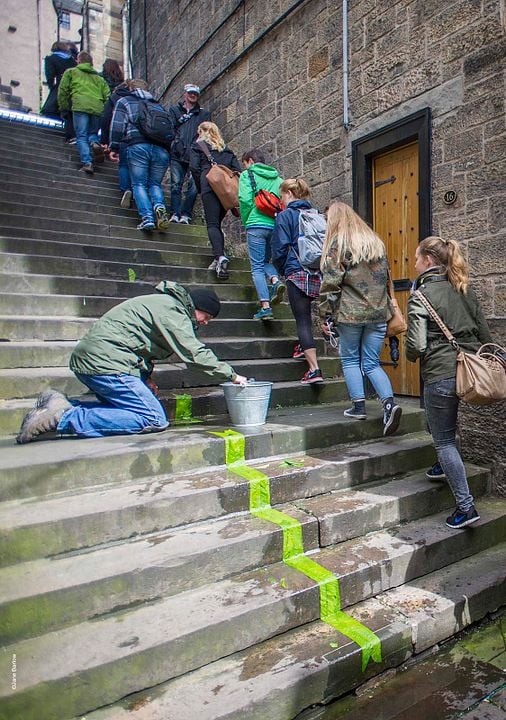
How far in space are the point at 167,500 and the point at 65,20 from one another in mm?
23643

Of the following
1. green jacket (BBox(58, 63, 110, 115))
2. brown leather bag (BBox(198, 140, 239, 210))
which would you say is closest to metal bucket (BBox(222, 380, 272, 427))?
brown leather bag (BBox(198, 140, 239, 210))

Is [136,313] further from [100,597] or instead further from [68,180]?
[68,180]

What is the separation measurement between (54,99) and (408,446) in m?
11.0

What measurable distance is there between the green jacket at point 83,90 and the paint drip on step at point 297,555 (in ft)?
23.2

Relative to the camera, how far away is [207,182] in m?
6.25

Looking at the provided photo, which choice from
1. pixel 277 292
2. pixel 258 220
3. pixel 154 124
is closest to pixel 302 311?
pixel 277 292

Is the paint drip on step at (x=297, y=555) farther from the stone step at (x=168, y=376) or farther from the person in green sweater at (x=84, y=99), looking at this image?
the person in green sweater at (x=84, y=99)

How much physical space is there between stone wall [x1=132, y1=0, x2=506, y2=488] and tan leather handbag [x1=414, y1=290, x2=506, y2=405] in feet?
3.57

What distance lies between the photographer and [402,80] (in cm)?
496

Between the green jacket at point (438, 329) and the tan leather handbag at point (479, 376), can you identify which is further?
the green jacket at point (438, 329)

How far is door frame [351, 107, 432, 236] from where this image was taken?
470 cm

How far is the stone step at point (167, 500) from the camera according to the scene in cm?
250

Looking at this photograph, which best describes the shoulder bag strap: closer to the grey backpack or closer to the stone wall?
the stone wall

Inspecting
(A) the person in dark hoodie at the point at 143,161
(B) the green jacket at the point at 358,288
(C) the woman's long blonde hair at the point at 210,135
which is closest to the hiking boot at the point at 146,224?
(A) the person in dark hoodie at the point at 143,161
